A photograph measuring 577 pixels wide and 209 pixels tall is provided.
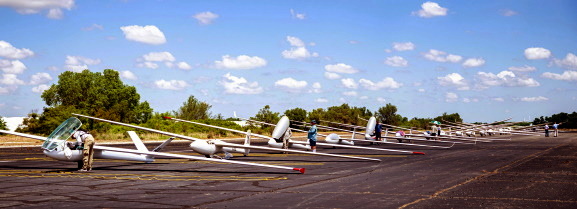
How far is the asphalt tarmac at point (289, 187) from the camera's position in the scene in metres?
10.7

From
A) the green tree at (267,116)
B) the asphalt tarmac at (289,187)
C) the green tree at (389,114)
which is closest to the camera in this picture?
the asphalt tarmac at (289,187)

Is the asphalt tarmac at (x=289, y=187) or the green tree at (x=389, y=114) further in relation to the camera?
the green tree at (x=389, y=114)

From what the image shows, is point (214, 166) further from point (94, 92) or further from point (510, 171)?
point (94, 92)

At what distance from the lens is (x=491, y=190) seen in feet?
41.8

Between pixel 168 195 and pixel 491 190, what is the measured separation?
762 centimetres

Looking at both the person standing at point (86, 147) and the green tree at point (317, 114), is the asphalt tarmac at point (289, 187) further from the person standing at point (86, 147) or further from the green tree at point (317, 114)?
the green tree at point (317, 114)

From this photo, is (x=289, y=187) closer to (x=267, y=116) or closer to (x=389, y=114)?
(x=267, y=116)

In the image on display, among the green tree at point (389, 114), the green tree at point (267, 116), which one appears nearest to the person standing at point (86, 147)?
the green tree at point (267, 116)

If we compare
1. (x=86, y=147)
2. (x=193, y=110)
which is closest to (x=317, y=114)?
(x=193, y=110)

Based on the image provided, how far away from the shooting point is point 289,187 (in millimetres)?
13461

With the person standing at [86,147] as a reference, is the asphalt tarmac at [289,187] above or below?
below

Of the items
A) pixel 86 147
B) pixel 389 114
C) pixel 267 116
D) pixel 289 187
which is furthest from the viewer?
pixel 389 114

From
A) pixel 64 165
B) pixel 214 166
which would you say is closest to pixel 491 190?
pixel 214 166

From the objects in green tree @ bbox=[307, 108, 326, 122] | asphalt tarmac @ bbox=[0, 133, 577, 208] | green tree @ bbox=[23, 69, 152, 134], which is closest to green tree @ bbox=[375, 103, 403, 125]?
green tree @ bbox=[307, 108, 326, 122]
